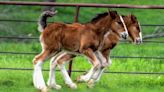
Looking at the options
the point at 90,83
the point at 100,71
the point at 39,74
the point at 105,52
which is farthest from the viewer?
the point at 105,52

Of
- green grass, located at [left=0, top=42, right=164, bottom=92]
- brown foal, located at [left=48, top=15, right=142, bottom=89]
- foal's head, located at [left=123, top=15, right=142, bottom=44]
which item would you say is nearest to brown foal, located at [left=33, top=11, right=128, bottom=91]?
brown foal, located at [left=48, top=15, right=142, bottom=89]

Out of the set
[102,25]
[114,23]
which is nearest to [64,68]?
[102,25]

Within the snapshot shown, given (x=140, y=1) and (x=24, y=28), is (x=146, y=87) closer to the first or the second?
(x=24, y=28)

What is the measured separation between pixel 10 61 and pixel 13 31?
10301 millimetres

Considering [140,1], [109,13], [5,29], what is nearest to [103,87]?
[109,13]

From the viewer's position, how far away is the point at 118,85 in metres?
11.1

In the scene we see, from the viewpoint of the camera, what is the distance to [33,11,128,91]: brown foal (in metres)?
9.87

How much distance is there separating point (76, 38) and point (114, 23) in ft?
2.16

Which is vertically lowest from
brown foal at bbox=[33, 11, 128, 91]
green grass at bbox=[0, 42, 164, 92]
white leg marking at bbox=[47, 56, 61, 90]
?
green grass at bbox=[0, 42, 164, 92]

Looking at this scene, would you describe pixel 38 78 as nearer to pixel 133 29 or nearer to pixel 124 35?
pixel 124 35

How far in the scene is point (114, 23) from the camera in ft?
33.3

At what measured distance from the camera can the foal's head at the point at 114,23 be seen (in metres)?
10.1

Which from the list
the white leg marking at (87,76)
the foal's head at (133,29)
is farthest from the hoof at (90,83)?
the foal's head at (133,29)

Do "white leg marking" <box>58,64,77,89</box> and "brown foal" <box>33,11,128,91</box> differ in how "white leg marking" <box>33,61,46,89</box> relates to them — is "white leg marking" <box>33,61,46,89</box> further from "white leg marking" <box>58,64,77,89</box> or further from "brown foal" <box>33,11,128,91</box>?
"white leg marking" <box>58,64,77,89</box>
